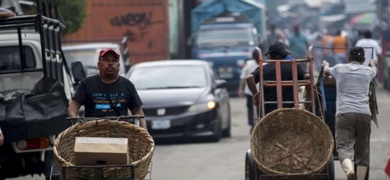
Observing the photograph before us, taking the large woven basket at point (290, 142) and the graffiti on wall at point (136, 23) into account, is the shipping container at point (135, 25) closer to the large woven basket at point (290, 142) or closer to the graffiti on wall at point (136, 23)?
the graffiti on wall at point (136, 23)

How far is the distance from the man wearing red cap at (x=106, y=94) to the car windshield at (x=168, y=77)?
10105mm

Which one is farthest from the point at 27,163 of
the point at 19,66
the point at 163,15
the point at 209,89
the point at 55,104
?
the point at 163,15

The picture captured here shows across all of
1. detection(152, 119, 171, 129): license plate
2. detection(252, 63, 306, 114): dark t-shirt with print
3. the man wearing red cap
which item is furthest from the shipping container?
the man wearing red cap

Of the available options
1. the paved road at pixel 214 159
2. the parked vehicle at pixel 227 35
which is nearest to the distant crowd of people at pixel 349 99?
the paved road at pixel 214 159

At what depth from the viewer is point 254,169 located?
38.8ft

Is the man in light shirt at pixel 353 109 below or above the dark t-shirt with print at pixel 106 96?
below

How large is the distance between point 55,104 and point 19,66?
2.11 m

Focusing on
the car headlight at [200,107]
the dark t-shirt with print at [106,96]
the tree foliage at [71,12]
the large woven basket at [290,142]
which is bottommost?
the car headlight at [200,107]

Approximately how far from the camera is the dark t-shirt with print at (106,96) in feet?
33.0

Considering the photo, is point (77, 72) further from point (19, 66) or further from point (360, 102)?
point (360, 102)

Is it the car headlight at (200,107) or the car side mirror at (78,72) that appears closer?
the car side mirror at (78,72)

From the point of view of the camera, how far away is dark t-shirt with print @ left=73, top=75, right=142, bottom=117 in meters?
10.1

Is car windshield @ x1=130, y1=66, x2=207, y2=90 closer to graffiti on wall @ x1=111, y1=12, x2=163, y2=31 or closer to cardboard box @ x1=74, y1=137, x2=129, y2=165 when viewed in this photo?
cardboard box @ x1=74, y1=137, x2=129, y2=165

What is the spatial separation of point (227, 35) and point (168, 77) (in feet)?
50.0
